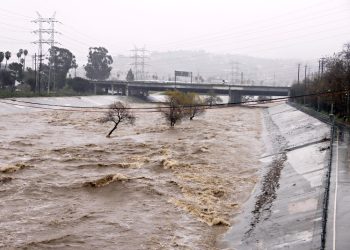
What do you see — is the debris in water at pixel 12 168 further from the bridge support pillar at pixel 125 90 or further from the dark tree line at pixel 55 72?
the bridge support pillar at pixel 125 90

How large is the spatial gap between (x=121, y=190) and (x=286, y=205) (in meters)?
7.18

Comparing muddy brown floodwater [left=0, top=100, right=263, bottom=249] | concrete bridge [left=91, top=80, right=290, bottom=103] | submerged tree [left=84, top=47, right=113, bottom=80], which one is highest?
submerged tree [left=84, top=47, right=113, bottom=80]

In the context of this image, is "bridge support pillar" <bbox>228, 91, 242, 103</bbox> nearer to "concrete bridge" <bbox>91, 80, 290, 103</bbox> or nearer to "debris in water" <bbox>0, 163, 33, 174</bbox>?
"concrete bridge" <bbox>91, 80, 290, 103</bbox>

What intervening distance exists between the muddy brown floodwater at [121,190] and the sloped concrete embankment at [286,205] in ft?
2.26

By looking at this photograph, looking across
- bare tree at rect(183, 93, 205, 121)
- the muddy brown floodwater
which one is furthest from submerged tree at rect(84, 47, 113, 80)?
the muddy brown floodwater

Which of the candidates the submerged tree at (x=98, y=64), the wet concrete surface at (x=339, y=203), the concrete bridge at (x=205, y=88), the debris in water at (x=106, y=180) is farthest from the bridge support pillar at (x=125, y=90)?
the debris in water at (x=106, y=180)

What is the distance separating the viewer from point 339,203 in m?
15.8

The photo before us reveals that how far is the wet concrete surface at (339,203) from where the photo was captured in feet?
41.2

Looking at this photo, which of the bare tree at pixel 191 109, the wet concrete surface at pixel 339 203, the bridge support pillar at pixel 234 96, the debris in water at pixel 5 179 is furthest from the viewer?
the bridge support pillar at pixel 234 96

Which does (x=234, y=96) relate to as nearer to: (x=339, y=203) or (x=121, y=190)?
(x=121, y=190)

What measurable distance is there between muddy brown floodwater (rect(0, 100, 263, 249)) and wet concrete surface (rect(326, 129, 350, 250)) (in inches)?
142

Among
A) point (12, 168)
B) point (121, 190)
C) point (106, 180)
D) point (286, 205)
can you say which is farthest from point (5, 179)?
point (286, 205)

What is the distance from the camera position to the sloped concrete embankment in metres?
13.6

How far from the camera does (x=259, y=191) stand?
66.5 feet
